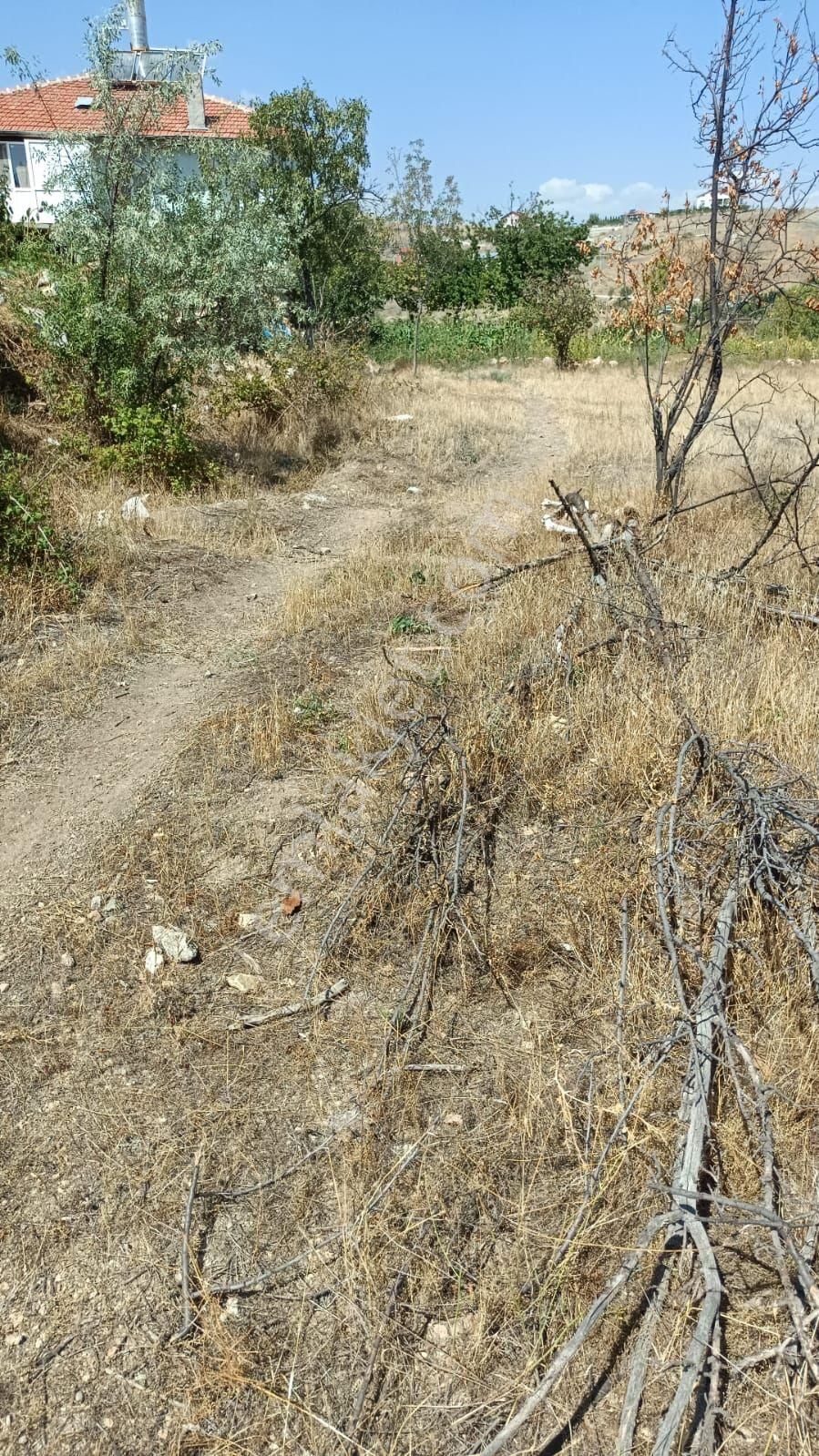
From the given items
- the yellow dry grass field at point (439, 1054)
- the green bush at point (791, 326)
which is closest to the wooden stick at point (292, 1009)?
the yellow dry grass field at point (439, 1054)

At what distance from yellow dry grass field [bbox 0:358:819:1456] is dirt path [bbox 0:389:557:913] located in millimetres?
55

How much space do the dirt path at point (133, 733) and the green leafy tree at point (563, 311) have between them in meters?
12.6

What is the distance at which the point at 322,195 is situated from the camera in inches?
530

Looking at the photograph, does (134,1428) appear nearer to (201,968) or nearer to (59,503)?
(201,968)

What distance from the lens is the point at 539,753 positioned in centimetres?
406

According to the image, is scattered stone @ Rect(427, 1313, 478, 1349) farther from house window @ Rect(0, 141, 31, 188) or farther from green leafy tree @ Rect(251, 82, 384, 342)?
house window @ Rect(0, 141, 31, 188)

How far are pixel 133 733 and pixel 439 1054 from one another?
8.35 feet

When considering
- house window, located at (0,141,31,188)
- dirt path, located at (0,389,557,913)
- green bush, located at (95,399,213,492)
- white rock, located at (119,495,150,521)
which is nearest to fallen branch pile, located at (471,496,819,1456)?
dirt path, located at (0,389,557,913)

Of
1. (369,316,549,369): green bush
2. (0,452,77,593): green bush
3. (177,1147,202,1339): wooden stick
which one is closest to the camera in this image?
(177,1147,202,1339): wooden stick

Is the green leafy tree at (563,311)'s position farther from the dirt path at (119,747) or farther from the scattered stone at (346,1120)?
the scattered stone at (346,1120)

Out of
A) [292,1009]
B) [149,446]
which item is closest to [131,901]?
[292,1009]

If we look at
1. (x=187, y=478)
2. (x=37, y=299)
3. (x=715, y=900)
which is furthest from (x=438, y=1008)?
(x=37, y=299)

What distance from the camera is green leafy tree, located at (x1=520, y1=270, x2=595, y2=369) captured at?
18625 mm

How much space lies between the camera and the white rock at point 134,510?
7422 millimetres
